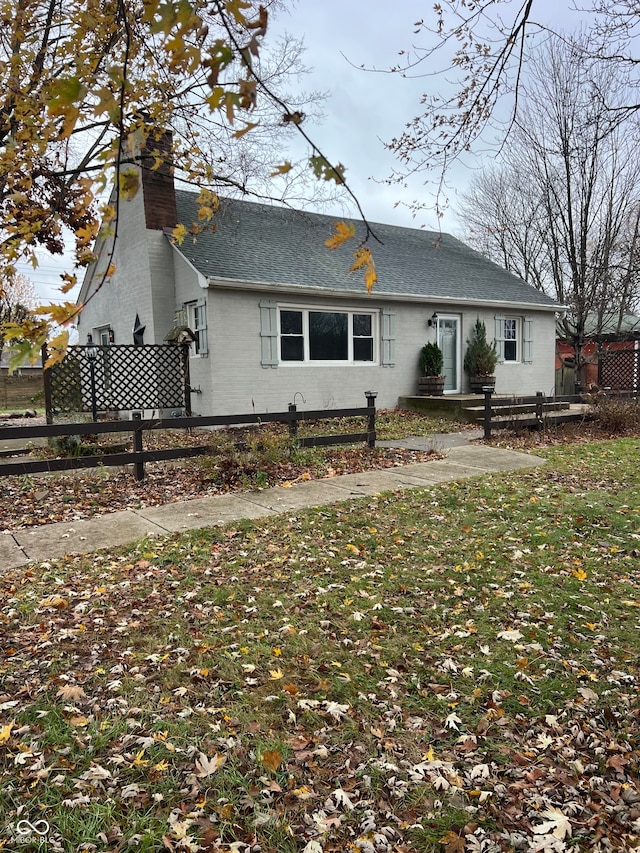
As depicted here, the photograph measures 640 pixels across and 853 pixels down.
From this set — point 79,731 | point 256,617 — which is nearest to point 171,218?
point 256,617

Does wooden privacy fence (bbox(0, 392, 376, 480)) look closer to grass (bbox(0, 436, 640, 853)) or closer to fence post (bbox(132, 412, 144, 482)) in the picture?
fence post (bbox(132, 412, 144, 482))

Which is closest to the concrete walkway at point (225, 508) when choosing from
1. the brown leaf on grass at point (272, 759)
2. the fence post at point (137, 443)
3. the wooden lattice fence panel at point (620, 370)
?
the fence post at point (137, 443)

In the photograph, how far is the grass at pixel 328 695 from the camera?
2.21 metres

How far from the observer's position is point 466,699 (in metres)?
2.94

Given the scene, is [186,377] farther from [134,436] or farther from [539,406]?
[539,406]

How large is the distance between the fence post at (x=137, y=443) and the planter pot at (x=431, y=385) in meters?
9.30

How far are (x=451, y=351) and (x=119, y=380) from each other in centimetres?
920

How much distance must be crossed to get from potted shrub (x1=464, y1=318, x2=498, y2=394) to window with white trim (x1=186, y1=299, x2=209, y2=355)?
7.91m

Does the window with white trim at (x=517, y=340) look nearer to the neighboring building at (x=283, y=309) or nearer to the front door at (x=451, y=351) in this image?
the neighboring building at (x=283, y=309)

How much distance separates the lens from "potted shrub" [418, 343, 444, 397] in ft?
49.6

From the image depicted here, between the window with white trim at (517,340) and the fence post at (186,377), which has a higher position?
the window with white trim at (517,340)

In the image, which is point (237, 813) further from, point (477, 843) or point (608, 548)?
point (608, 548)
